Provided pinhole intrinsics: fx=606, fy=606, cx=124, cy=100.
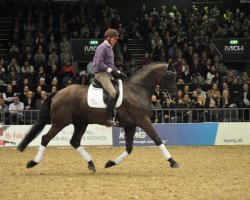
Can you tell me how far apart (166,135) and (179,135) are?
482mm

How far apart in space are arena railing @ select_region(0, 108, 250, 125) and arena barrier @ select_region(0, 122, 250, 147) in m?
0.43

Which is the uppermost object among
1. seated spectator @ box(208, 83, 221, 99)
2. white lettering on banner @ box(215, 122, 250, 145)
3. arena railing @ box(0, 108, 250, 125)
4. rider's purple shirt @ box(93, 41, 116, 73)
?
rider's purple shirt @ box(93, 41, 116, 73)

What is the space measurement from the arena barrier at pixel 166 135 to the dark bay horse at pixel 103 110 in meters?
7.05

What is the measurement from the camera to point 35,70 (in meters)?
23.5

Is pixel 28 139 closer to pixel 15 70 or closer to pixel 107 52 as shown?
pixel 107 52

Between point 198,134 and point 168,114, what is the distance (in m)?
1.24

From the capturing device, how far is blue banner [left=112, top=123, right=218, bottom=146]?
2052 cm

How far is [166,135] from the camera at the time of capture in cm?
2059

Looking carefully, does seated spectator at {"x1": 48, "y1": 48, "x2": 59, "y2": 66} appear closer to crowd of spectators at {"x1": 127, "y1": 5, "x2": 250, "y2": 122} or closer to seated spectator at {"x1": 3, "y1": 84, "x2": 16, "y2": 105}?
seated spectator at {"x1": 3, "y1": 84, "x2": 16, "y2": 105}

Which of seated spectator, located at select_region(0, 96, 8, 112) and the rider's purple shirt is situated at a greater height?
the rider's purple shirt

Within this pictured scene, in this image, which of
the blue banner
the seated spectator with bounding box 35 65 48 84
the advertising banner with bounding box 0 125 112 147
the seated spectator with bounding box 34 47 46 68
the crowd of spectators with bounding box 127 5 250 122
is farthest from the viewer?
the seated spectator with bounding box 34 47 46 68

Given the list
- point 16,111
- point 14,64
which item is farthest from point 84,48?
point 16,111

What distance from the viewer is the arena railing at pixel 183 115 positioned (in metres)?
20.3

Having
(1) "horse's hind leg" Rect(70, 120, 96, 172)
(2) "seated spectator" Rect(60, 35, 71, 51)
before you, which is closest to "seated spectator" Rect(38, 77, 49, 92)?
(2) "seated spectator" Rect(60, 35, 71, 51)
